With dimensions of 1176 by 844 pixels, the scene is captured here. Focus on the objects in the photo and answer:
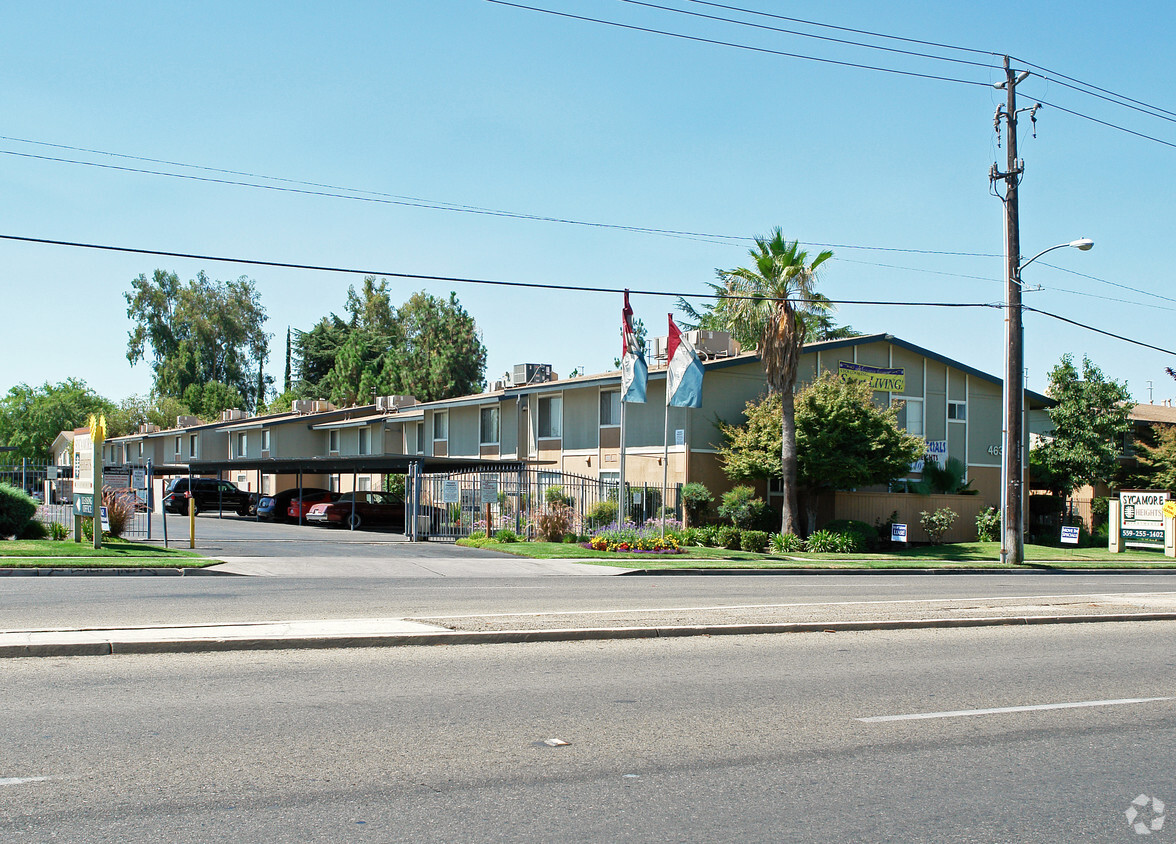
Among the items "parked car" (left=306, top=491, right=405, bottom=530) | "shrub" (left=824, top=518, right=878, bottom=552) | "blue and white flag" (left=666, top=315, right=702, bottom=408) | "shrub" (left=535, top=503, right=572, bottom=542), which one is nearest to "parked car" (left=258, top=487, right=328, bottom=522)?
"parked car" (left=306, top=491, right=405, bottom=530)

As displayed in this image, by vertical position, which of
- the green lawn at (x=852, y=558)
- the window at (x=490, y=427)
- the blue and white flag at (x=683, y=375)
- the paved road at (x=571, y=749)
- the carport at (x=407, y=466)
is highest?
the blue and white flag at (x=683, y=375)

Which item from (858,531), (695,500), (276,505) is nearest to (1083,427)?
(858,531)

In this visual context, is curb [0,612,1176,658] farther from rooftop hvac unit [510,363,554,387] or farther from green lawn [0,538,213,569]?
rooftop hvac unit [510,363,554,387]

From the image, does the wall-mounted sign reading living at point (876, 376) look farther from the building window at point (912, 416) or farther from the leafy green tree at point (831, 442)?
the leafy green tree at point (831, 442)

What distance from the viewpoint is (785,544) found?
29203 mm

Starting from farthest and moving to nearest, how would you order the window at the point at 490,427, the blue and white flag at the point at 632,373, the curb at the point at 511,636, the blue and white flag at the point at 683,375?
the window at the point at 490,427
the blue and white flag at the point at 683,375
the blue and white flag at the point at 632,373
the curb at the point at 511,636

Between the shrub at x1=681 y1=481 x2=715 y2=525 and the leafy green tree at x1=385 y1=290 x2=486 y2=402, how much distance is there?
39.7 metres

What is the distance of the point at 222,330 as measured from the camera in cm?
8081

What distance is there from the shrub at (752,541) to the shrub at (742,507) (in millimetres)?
1767

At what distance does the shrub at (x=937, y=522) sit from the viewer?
109 feet

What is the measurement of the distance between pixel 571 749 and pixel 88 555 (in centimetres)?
1644

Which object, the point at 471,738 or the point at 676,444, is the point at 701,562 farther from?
the point at 471,738

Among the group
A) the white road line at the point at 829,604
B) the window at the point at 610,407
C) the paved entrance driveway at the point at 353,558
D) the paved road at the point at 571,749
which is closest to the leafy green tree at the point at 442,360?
the window at the point at 610,407

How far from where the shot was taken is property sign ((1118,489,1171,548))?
33438 millimetres
